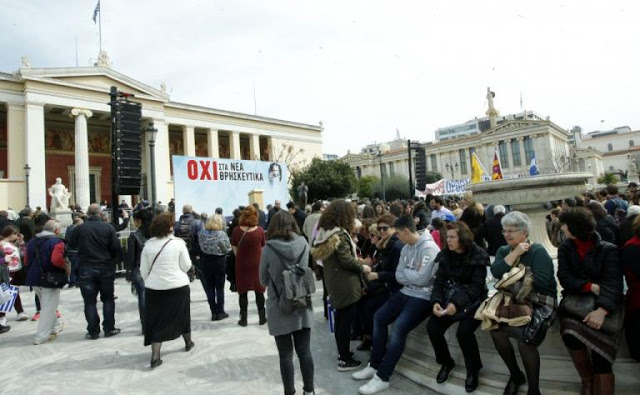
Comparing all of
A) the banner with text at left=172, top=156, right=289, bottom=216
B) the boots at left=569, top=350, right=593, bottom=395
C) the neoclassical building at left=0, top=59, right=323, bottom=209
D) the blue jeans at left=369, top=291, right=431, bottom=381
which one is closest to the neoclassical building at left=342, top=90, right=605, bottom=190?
the neoclassical building at left=0, top=59, right=323, bottom=209

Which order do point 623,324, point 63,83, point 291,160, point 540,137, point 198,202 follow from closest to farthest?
1. point 623,324
2. point 198,202
3. point 63,83
4. point 291,160
5. point 540,137

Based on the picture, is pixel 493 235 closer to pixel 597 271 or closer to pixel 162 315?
pixel 597 271

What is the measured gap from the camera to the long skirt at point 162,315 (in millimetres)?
4137

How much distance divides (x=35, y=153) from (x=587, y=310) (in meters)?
31.5

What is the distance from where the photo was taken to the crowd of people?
265cm

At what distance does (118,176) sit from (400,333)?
6840mm

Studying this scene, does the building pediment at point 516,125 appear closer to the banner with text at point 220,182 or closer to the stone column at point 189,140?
the stone column at point 189,140

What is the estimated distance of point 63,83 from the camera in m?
26.8

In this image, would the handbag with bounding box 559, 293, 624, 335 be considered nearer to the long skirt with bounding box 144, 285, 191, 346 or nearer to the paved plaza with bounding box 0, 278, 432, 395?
the paved plaza with bounding box 0, 278, 432, 395

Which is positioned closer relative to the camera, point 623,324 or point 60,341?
point 623,324

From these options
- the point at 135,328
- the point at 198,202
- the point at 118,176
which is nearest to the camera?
the point at 135,328

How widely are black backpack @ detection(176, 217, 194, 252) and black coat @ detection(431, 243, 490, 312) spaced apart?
16.3ft

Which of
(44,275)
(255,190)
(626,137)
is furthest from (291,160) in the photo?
(626,137)

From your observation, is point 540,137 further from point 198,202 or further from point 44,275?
point 44,275
